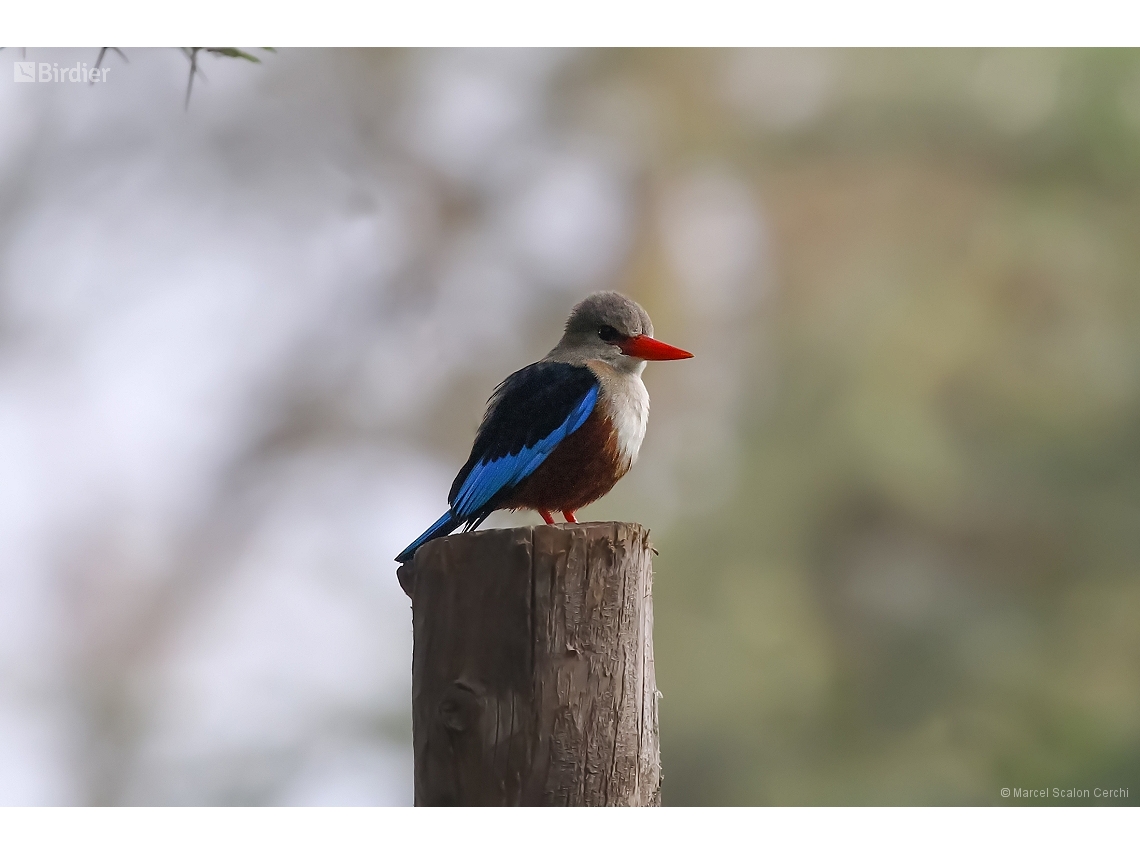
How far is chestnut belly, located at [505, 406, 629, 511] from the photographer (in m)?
3.30

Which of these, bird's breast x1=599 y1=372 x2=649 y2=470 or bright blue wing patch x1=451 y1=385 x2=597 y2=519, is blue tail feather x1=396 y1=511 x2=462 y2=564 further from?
bird's breast x1=599 y1=372 x2=649 y2=470

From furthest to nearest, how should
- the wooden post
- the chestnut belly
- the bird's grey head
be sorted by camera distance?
the bird's grey head, the chestnut belly, the wooden post

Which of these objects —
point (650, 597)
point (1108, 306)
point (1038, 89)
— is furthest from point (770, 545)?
point (650, 597)

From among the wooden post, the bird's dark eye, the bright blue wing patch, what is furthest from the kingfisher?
the wooden post

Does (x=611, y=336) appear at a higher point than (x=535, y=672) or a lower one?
higher

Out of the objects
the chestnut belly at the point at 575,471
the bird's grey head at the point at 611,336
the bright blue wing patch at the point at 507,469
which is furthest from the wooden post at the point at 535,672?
the bird's grey head at the point at 611,336

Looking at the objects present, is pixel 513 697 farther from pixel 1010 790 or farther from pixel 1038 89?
pixel 1038 89

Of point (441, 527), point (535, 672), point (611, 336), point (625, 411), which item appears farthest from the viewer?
point (611, 336)

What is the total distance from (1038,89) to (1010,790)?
406cm

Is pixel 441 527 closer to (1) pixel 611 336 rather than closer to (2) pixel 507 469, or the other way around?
(2) pixel 507 469

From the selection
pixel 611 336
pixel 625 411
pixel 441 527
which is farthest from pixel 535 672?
pixel 611 336

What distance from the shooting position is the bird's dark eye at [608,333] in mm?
3678

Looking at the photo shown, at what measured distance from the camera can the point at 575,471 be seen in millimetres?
3314

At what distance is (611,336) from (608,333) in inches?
0.6
